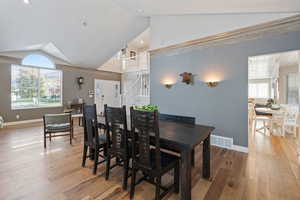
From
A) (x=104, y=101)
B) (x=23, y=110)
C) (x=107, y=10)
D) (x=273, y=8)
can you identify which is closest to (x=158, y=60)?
(x=107, y=10)

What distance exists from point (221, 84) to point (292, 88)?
5928mm

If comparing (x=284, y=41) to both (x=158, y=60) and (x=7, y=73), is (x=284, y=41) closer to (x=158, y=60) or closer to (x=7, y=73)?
(x=158, y=60)

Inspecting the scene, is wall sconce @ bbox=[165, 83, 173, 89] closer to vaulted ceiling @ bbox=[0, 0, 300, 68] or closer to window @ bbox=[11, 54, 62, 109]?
vaulted ceiling @ bbox=[0, 0, 300, 68]

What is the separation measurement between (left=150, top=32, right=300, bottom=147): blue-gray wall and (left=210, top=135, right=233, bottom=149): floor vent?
0.09 meters

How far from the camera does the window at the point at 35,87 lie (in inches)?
209

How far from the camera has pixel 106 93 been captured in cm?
809

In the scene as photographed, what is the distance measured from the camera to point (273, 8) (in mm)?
2586

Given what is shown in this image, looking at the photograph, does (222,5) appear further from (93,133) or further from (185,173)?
(93,133)

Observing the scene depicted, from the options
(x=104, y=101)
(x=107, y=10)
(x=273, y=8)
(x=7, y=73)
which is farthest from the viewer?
(x=104, y=101)

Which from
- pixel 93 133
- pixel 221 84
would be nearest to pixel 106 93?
pixel 93 133

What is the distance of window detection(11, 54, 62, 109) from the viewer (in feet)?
17.4

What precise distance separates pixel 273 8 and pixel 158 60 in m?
2.96

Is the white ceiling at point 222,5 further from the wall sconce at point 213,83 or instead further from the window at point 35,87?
the window at point 35,87

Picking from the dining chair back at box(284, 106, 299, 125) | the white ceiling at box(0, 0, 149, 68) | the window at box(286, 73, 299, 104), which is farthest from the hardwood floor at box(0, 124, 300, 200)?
the window at box(286, 73, 299, 104)
